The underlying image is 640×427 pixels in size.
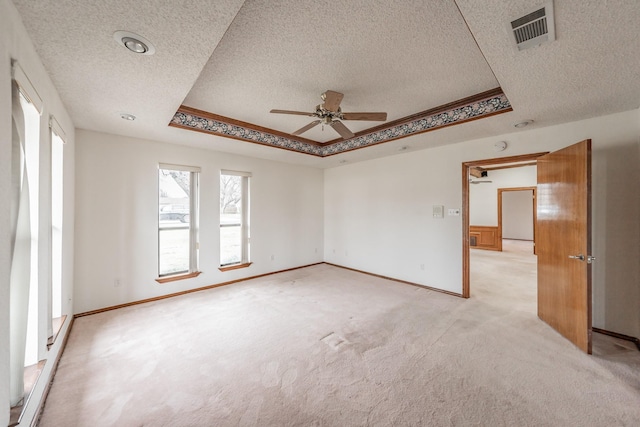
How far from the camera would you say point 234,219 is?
15.5 feet

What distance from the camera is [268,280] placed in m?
4.73

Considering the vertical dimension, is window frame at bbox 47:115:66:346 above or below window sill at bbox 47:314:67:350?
above

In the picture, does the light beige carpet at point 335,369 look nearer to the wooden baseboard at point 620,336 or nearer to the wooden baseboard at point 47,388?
the wooden baseboard at point 47,388

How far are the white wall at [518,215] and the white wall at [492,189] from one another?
273 cm

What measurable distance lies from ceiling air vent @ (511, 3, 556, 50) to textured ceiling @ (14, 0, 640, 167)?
6 cm

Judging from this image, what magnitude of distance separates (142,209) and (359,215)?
158 inches

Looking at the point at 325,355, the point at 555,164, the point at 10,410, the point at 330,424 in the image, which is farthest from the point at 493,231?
the point at 10,410

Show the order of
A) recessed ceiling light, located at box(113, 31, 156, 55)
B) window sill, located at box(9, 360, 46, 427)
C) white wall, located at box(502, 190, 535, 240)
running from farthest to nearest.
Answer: white wall, located at box(502, 190, 535, 240), recessed ceiling light, located at box(113, 31, 156, 55), window sill, located at box(9, 360, 46, 427)

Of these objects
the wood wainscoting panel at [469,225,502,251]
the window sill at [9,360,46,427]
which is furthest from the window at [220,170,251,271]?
the wood wainscoting panel at [469,225,502,251]

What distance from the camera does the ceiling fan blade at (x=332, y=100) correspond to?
2.28m

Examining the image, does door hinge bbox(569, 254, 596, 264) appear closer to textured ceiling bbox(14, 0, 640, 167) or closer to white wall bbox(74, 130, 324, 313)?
textured ceiling bbox(14, 0, 640, 167)

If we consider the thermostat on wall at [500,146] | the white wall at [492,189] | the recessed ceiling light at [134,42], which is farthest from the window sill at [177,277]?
the white wall at [492,189]

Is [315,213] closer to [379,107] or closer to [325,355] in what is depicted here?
[379,107]

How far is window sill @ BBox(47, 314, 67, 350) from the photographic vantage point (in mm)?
2027
